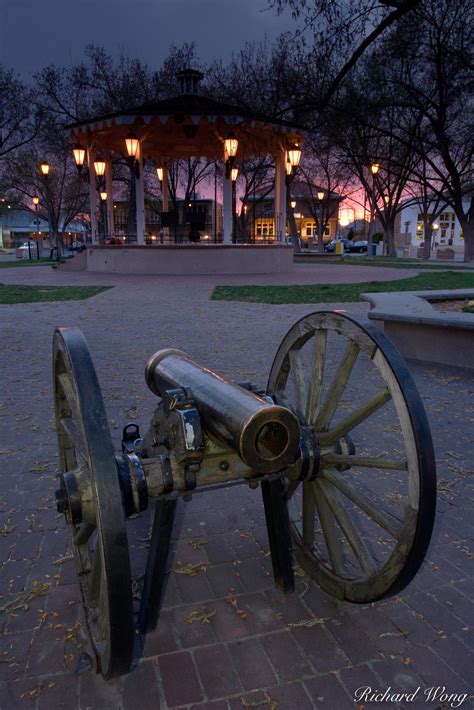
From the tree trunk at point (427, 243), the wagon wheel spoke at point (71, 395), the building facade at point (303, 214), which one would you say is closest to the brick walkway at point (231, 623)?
the wagon wheel spoke at point (71, 395)

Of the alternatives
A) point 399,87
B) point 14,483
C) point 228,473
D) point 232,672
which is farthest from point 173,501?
point 399,87

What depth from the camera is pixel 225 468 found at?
2.01 meters

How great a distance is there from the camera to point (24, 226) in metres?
97.0

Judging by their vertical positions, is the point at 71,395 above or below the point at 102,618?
above

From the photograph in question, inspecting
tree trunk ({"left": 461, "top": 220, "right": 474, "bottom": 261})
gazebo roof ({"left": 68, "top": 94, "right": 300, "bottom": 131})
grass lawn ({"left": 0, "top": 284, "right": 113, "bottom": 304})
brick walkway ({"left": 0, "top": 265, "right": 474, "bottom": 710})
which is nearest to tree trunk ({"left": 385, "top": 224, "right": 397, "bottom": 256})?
tree trunk ({"left": 461, "top": 220, "right": 474, "bottom": 261})

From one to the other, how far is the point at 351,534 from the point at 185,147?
24.8 metres

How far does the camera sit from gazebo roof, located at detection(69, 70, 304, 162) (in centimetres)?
1870

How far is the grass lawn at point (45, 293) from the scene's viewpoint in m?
13.2

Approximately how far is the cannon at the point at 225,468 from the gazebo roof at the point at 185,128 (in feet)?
52.2

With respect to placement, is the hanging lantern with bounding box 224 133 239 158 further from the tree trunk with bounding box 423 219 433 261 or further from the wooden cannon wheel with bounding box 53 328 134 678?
the tree trunk with bounding box 423 219 433 261

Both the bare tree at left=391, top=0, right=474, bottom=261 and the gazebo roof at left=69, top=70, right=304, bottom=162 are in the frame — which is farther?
the gazebo roof at left=69, top=70, right=304, bottom=162

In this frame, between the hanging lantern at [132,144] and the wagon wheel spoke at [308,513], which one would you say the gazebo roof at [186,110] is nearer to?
the hanging lantern at [132,144]

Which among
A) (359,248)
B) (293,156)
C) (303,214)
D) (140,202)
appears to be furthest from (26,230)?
(293,156)

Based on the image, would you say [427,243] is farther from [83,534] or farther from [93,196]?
[83,534]
